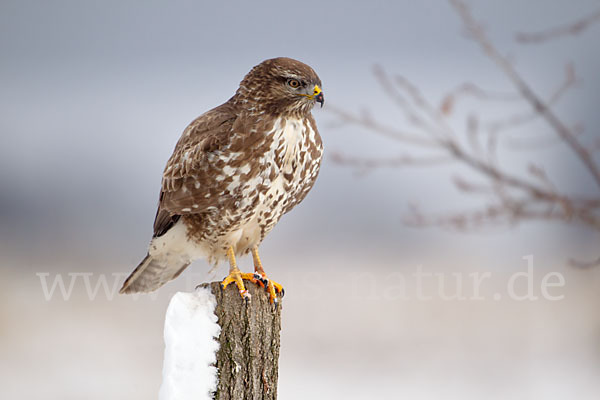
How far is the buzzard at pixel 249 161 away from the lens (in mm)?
2576

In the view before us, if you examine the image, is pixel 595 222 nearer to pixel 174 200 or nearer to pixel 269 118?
pixel 269 118

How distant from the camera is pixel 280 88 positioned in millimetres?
2592

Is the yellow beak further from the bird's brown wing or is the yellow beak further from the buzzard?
the bird's brown wing

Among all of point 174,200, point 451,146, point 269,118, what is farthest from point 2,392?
point 451,146

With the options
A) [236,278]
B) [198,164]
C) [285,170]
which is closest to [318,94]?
[285,170]

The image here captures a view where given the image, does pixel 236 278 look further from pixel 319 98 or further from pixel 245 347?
pixel 319 98

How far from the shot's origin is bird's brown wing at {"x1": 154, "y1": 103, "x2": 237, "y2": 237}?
260 cm

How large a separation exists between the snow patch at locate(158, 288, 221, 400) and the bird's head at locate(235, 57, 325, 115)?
0.83m

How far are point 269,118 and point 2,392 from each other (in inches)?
192

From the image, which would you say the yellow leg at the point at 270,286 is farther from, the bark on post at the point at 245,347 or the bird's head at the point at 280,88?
the bird's head at the point at 280,88

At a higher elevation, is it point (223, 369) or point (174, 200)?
point (174, 200)

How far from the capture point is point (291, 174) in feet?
8.79

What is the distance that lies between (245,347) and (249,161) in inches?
28.5

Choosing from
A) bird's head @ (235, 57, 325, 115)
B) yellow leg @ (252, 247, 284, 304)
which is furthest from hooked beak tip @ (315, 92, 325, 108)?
yellow leg @ (252, 247, 284, 304)
